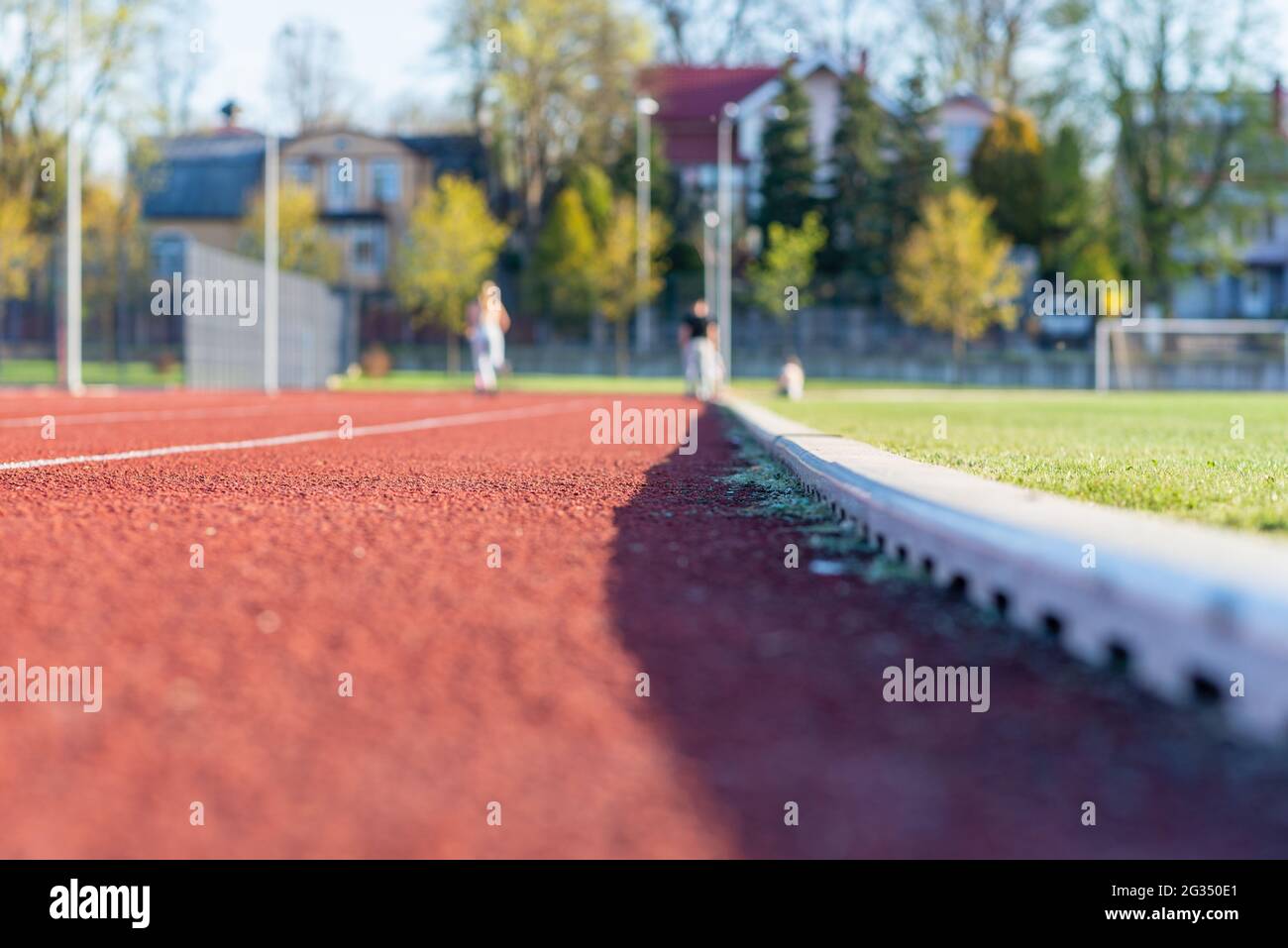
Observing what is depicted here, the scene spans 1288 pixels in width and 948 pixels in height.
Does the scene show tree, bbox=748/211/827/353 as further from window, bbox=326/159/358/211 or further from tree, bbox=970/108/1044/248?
window, bbox=326/159/358/211

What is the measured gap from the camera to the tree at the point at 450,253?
5031 cm

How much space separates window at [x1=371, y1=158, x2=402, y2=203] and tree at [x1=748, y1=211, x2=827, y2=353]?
62.1 ft

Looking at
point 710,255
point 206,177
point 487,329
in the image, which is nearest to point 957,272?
point 710,255

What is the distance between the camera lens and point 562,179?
5734cm

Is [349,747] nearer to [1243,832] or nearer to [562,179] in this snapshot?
[1243,832]

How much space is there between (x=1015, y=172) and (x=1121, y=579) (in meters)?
51.5

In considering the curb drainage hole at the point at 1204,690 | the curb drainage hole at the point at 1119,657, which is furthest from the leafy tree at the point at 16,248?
the curb drainage hole at the point at 1204,690

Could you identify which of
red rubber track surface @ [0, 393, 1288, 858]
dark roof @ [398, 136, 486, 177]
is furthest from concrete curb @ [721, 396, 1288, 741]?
dark roof @ [398, 136, 486, 177]

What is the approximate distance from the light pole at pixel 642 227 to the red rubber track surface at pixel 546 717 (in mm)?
42848

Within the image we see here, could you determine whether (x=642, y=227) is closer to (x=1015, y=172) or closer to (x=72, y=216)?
(x=1015, y=172)

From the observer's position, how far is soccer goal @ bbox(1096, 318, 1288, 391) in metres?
42.3

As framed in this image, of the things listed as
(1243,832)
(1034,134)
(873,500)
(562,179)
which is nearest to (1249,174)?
(1034,134)

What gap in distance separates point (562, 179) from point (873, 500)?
5291 centimetres

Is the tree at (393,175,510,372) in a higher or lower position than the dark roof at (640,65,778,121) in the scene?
lower
